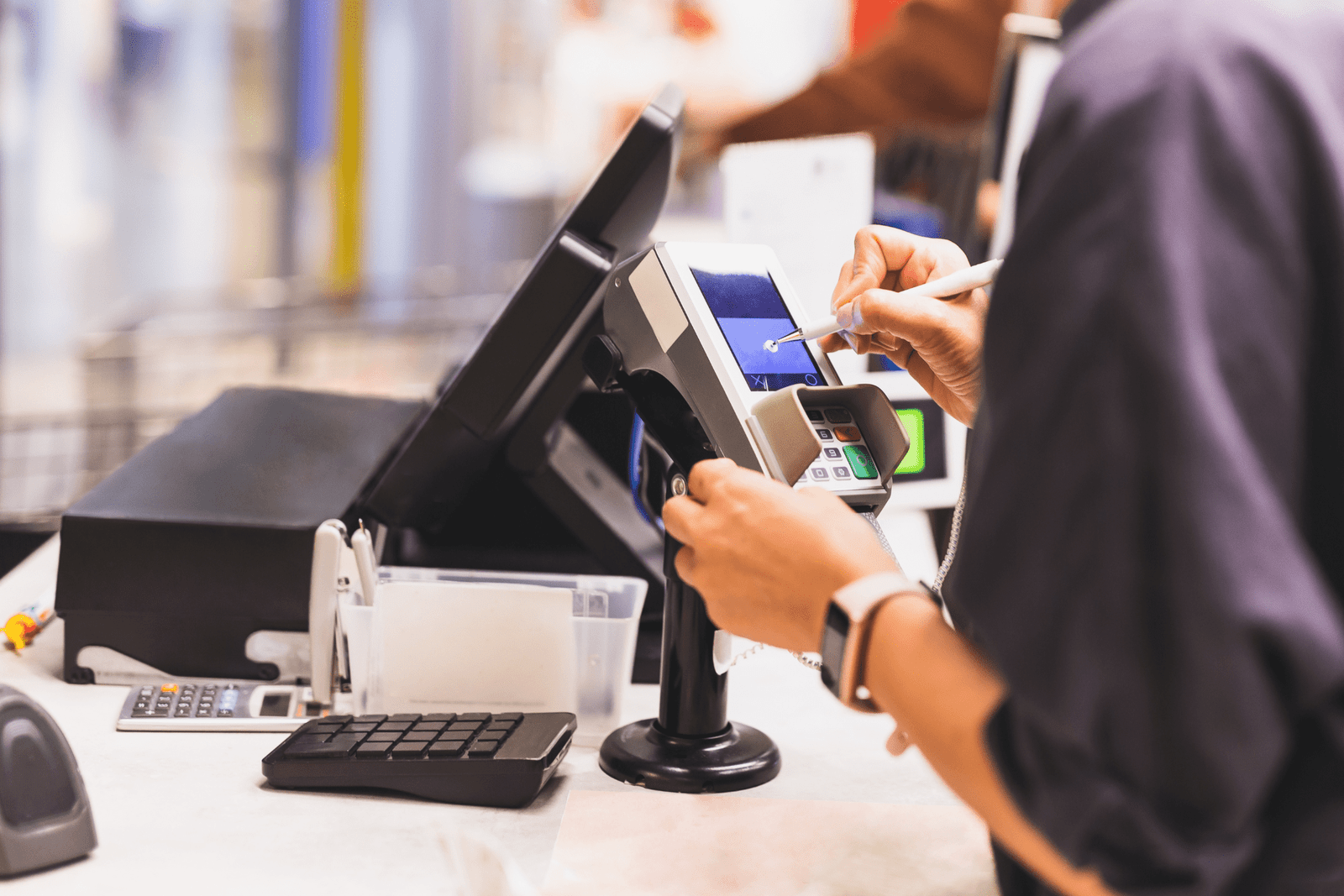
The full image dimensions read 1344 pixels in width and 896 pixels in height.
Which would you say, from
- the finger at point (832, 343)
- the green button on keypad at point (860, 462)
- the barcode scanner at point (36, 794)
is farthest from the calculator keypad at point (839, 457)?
the barcode scanner at point (36, 794)

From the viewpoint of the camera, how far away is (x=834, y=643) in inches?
24.6

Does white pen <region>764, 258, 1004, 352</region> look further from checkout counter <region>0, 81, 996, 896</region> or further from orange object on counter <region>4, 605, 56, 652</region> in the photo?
orange object on counter <region>4, 605, 56, 652</region>

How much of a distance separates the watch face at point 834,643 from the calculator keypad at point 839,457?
15 centimetres

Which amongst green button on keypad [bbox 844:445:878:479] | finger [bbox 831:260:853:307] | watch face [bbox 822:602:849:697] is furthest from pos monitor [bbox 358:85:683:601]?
watch face [bbox 822:602:849:697]

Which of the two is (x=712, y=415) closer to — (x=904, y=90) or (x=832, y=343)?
(x=832, y=343)

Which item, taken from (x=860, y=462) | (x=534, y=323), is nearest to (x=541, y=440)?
(x=534, y=323)

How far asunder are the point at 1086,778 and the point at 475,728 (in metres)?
0.56

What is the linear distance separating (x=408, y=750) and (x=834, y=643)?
16.2 inches

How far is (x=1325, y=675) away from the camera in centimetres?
45

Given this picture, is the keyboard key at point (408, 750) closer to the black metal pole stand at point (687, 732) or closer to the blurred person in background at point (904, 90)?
the black metal pole stand at point (687, 732)

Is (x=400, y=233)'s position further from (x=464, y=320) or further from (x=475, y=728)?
(x=475, y=728)

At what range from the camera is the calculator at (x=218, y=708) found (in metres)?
0.99

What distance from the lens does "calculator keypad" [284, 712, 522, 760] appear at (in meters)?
0.88

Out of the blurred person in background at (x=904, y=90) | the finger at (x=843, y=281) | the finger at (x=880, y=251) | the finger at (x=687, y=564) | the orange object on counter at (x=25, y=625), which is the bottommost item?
the orange object on counter at (x=25, y=625)
